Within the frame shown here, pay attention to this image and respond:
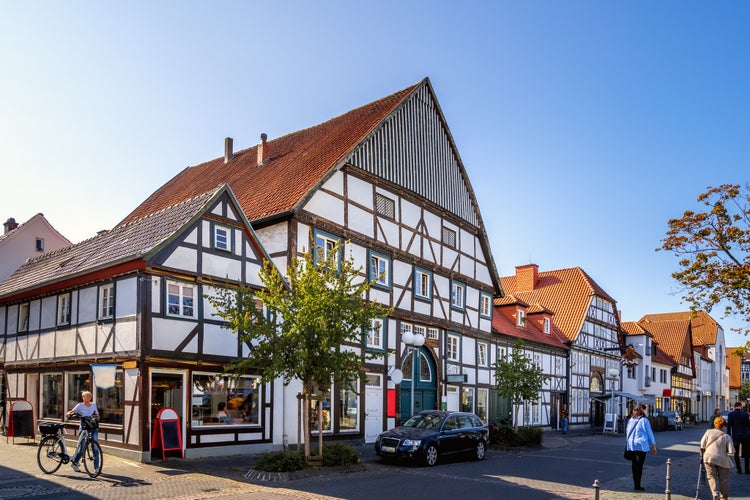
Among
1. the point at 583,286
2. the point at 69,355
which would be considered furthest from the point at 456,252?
the point at 583,286

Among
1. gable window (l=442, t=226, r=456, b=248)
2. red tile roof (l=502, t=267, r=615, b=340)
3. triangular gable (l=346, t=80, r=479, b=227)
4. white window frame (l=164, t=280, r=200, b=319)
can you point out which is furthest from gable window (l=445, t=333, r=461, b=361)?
red tile roof (l=502, t=267, r=615, b=340)

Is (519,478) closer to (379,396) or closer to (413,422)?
(413,422)

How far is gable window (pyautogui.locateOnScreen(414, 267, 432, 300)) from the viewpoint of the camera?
1129 inches

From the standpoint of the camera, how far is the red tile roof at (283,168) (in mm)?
23672

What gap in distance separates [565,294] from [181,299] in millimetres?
36139

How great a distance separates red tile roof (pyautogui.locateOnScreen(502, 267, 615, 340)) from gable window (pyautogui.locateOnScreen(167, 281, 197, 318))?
30.7 metres

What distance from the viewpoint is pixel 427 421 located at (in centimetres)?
2072

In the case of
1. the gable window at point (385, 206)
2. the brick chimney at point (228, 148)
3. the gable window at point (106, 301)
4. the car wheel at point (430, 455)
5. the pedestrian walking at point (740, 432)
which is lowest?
the car wheel at point (430, 455)

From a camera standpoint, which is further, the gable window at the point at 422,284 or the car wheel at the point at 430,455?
the gable window at the point at 422,284

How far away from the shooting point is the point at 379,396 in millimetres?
26031

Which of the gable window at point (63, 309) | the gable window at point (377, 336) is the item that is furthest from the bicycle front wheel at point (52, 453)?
the gable window at point (377, 336)

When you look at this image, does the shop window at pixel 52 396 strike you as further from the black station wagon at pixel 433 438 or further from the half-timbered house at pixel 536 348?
the half-timbered house at pixel 536 348

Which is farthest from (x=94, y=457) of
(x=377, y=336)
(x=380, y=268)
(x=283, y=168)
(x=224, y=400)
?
(x=283, y=168)

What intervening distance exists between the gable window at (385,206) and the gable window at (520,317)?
1625cm
